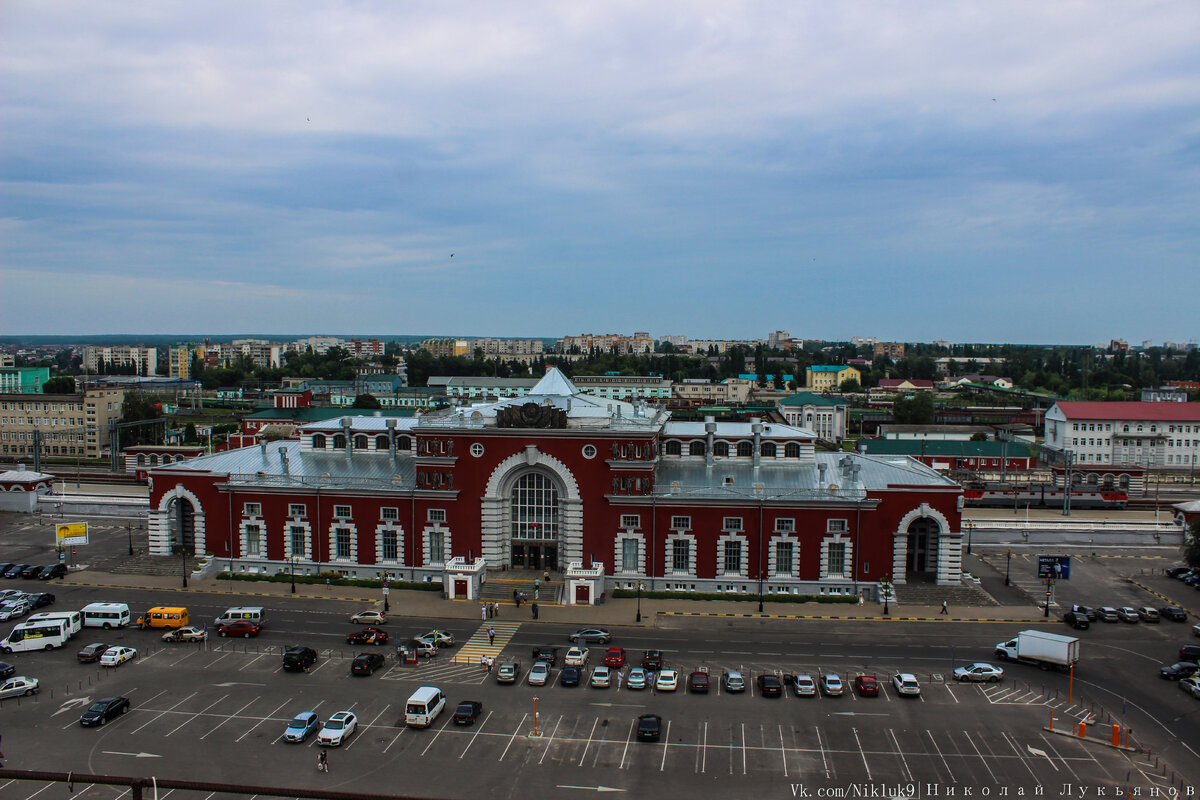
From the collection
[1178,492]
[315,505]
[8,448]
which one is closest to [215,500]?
[315,505]

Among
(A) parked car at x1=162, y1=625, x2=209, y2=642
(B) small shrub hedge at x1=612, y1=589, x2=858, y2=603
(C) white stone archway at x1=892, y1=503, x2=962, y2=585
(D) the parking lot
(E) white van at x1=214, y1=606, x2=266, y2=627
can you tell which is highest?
(C) white stone archway at x1=892, y1=503, x2=962, y2=585

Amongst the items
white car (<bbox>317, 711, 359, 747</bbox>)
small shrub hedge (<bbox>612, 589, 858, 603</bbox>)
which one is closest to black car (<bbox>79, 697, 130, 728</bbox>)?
white car (<bbox>317, 711, 359, 747</bbox>)

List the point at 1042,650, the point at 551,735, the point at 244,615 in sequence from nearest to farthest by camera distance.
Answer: the point at 551,735, the point at 1042,650, the point at 244,615

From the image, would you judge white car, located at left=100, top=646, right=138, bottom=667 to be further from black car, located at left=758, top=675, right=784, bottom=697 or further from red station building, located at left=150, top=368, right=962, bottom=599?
black car, located at left=758, top=675, right=784, bottom=697

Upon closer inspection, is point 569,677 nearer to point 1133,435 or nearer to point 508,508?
point 508,508

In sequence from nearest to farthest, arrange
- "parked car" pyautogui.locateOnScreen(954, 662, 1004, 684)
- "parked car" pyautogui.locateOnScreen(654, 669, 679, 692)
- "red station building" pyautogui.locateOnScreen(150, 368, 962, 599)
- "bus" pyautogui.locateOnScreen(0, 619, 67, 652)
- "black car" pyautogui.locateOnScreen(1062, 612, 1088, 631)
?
"parked car" pyautogui.locateOnScreen(654, 669, 679, 692) → "parked car" pyautogui.locateOnScreen(954, 662, 1004, 684) → "bus" pyautogui.locateOnScreen(0, 619, 67, 652) → "black car" pyautogui.locateOnScreen(1062, 612, 1088, 631) → "red station building" pyautogui.locateOnScreen(150, 368, 962, 599)

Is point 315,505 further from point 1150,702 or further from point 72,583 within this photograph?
point 1150,702

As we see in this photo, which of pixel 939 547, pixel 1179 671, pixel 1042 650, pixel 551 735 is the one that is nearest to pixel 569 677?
pixel 551 735

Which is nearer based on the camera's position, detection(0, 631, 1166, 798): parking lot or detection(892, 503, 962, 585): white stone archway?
detection(0, 631, 1166, 798): parking lot
